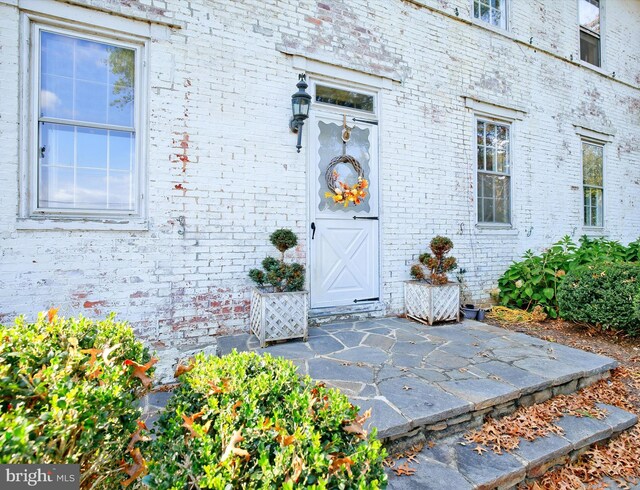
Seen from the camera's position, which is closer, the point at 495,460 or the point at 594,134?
the point at 495,460

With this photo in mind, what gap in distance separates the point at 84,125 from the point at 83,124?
0.01 m

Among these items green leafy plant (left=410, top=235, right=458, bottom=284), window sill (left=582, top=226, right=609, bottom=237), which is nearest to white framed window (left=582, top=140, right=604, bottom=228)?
window sill (left=582, top=226, right=609, bottom=237)

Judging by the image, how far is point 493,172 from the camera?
18.6 ft

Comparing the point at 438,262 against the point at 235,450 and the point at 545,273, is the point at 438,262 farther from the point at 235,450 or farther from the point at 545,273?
the point at 235,450

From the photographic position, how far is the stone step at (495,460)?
1781mm

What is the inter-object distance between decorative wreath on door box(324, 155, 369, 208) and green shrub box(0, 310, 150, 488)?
3304mm

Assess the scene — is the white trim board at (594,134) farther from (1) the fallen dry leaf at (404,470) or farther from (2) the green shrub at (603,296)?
(1) the fallen dry leaf at (404,470)

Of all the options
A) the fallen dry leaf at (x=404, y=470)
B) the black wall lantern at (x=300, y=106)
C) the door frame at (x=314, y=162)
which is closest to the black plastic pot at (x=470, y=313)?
the door frame at (x=314, y=162)

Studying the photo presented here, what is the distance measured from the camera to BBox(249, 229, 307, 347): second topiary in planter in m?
3.41

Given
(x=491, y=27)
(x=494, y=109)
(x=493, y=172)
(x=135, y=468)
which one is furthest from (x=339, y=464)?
(x=491, y=27)

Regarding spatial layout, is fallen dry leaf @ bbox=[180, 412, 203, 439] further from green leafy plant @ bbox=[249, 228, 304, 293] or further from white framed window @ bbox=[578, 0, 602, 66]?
white framed window @ bbox=[578, 0, 602, 66]

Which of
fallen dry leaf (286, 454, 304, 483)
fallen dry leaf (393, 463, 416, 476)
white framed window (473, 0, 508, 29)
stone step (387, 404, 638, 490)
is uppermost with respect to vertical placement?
white framed window (473, 0, 508, 29)

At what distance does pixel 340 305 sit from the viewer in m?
4.44

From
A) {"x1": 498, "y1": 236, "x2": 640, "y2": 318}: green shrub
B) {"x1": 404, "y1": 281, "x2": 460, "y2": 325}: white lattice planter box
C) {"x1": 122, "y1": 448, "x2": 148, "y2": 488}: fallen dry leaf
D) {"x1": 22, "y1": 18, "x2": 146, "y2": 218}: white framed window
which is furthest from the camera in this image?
{"x1": 498, "y1": 236, "x2": 640, "y2": 318}: green shrub
